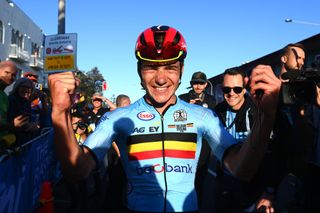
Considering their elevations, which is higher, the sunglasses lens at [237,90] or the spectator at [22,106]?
the sunglasses lens at [237,90]

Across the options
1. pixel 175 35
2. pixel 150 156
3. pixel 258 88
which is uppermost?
Result: pixel 175 35

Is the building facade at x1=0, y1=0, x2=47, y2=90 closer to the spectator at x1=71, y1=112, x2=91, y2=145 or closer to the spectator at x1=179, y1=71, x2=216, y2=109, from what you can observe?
the spectator at x1=71, y1=112, x2=91, y2=145

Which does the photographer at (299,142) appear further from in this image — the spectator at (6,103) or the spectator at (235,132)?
the spectator at (6,103)

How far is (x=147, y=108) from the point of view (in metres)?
2.79

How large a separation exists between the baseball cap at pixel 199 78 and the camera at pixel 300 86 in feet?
13.1

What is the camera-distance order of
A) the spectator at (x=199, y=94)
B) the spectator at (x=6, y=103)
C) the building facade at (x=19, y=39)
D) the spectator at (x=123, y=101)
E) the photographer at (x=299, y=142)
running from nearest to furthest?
1. the photographer at (x=299, y=142)
2. the spectator at (x=6, y=103)
3. the spectator at (x=199, y=94)
4. the spectator at (x=123, y=101)
5. the building facade at (x=19, y=39)

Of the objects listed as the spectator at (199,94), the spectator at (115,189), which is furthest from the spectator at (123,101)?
the spectator at (115,189)

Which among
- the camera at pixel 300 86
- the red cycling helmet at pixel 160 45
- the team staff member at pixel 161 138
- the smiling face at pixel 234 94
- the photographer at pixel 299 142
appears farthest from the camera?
the smiling face at pixel 234 94

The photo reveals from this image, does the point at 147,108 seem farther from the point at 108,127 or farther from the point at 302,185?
the point at 302,185

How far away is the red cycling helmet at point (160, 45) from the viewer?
2721 millimetres

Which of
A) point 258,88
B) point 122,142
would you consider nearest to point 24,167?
point 122,142

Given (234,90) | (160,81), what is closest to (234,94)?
(234,90)

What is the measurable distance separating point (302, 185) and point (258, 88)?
229 cm

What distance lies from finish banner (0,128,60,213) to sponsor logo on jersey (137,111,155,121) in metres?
2.38
